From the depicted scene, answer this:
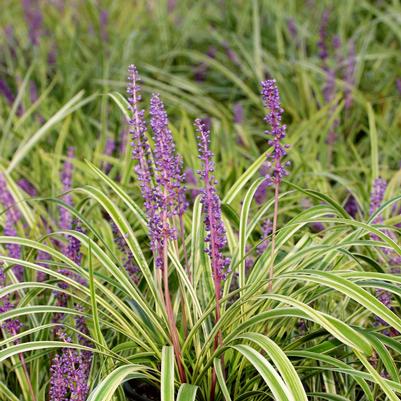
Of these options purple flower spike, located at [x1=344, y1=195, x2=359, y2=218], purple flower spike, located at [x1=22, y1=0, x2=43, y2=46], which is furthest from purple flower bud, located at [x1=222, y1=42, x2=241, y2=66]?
purple flower spike, located at [x1=344, y1=195, x2=359, y2=218]

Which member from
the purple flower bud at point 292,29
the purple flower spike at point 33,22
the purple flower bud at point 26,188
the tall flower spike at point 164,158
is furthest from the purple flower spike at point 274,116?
the purple flower spike at point 33,22

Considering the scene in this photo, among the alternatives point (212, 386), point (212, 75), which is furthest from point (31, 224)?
point (212, 75)

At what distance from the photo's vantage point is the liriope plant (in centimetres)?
240

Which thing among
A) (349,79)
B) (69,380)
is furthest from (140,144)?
(349,79)

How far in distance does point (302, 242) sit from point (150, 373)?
0.76m

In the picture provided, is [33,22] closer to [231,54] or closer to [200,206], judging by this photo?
[231,54]

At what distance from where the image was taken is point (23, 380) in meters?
3.01

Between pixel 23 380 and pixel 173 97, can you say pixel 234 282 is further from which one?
pixel 173 97

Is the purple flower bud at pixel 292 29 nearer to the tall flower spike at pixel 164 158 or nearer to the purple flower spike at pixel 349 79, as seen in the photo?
the purple flower spike at pixel 349 79

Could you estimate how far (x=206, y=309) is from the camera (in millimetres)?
2734

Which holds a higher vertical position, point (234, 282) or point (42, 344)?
point (234, 282)

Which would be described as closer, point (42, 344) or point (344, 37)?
point (42, 344)

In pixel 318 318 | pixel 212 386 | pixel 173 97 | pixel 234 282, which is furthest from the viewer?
pixel 173 97

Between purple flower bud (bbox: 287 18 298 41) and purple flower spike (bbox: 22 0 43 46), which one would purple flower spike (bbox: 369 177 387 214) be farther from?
purple flower spike (bbox: 22 0 43 46)
